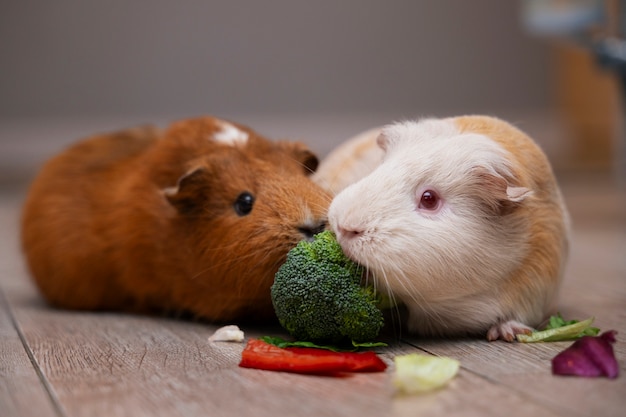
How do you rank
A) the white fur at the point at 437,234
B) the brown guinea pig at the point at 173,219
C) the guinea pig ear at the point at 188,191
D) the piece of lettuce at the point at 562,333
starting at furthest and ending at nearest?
the guinea pig ear at the point at 188,191 < the brown guinea pig at the point at 173,219 < the piece of lettuce at the point at 562,333 < the white fur at the point at 437,234

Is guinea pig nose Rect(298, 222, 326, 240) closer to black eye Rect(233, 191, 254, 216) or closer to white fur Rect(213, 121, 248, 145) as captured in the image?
black eye Rect(233, 191, 254, 216)

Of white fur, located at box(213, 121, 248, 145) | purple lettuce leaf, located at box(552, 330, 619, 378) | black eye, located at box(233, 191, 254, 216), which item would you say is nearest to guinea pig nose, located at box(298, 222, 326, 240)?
black eye, located at box(233, 191, 254, 216)

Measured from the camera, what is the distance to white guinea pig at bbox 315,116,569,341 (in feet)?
6.89

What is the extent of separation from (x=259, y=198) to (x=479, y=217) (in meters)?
0.65

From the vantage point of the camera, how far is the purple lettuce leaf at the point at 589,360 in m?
1.89

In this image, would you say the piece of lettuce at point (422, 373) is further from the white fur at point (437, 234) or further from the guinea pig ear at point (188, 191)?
the guinea pig ear at point (188, 191)

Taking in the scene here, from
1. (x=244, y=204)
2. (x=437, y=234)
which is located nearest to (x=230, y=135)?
(x=244, y=204)

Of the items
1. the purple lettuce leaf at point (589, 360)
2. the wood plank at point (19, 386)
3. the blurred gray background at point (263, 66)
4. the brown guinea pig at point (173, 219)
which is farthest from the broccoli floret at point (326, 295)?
the blurred gray background at point (263, 66)

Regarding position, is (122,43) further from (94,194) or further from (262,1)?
(94,194)

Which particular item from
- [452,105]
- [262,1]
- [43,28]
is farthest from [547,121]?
[43,28]

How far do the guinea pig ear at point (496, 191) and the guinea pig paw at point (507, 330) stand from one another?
33 cm

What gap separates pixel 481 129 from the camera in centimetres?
241

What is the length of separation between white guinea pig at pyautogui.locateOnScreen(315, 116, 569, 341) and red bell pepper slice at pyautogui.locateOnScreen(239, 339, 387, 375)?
215 millimetres

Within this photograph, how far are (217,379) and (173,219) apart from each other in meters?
0.84
